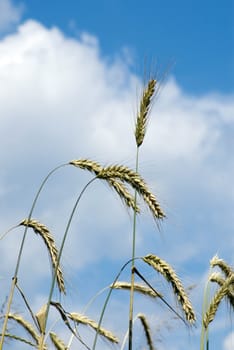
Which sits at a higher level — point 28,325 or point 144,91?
point 144,91

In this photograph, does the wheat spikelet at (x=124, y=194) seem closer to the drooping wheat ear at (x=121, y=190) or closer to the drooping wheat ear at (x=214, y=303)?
the drooping wheat ear at (x=121, y=190)

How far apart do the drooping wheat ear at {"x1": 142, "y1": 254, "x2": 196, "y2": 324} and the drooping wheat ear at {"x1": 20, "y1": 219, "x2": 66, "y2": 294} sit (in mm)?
581

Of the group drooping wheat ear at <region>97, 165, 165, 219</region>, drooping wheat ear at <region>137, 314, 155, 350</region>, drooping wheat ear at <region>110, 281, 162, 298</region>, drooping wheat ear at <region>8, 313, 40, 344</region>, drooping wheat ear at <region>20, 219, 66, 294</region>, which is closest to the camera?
drooping wheat ear at <region>97, 165, 165, 219</region>

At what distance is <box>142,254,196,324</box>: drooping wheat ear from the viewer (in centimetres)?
411

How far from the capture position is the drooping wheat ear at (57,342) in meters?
4.77

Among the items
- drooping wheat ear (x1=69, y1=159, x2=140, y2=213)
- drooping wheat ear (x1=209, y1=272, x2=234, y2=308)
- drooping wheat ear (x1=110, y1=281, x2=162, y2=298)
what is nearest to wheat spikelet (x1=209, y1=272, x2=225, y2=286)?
drooping wheat ear (x1=209, y1=272, x2=234, y2=308)

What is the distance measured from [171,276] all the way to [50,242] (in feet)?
2.60

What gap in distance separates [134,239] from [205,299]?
90 centimetres

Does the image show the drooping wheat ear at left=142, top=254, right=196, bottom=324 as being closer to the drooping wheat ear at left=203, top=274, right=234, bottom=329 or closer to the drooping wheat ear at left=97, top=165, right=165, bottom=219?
the drooping wheat ear at left=97, top=165, right=165, bottom=219

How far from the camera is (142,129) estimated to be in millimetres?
4621

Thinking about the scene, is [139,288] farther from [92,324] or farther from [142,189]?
[142,189]

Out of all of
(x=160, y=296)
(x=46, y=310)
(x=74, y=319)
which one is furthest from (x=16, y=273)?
(x=160, y=296)

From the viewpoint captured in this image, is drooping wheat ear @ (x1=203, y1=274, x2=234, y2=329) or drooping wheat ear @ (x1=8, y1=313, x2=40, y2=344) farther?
drooping wheat ear @ (x1=203, y1=274, x2=234, y2=329)

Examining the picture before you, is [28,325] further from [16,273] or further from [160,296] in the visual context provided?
[160,296]
